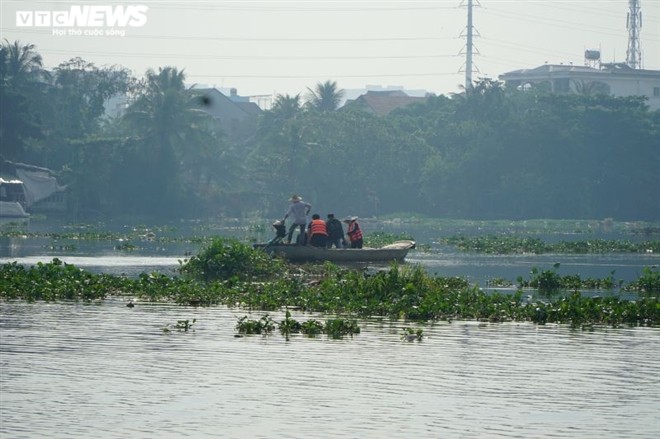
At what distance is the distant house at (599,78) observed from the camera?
115 meters

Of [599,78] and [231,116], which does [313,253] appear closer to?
[231,116]

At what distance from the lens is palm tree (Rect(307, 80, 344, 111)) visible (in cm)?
10206

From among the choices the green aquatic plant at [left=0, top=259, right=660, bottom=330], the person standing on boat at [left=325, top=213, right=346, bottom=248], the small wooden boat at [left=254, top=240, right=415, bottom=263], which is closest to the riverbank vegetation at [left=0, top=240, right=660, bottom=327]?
the green aquatic plant at [left=0, top=259, right=660, bottom=330]

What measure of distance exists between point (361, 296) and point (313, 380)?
25.5 ft

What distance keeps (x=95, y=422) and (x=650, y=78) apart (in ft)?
359

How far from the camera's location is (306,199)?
288ft

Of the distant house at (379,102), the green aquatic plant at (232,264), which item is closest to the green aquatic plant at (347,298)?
the green aquatic plant at (232,264)

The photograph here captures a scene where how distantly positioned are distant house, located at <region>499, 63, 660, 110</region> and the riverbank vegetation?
87.3 m

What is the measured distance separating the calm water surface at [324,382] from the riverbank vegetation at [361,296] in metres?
1.06

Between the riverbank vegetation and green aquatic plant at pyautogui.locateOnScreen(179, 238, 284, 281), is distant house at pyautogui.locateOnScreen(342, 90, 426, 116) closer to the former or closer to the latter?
green aquatic plant at pyautogui.locateOnScreen(179, 238, 284, 281)

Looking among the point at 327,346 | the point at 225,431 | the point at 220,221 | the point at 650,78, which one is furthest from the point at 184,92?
the point at 225,431

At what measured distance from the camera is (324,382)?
53.5 feet

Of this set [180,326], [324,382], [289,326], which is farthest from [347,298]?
[324,382]

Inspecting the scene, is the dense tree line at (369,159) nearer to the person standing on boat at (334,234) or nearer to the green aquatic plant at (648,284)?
the person standing on boat at (334,234)
